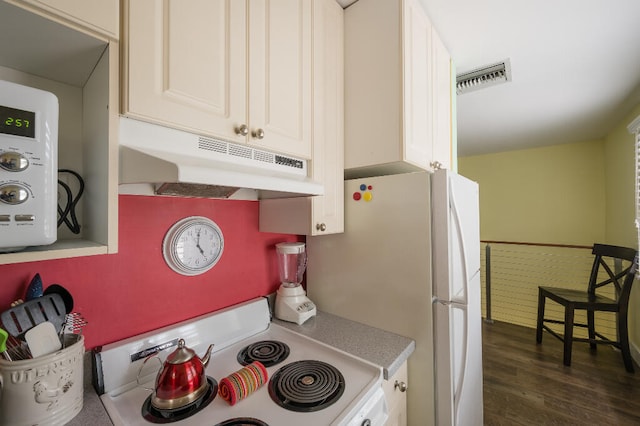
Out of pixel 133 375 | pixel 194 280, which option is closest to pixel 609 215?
pixel 194 280

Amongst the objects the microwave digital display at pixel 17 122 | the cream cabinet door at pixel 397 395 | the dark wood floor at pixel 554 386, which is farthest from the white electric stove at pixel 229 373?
the dark wood floor at pixel 554 386

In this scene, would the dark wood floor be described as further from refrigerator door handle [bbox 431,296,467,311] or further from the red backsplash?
the red backsplash

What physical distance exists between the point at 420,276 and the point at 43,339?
119cm


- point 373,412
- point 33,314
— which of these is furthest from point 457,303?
point 33,314

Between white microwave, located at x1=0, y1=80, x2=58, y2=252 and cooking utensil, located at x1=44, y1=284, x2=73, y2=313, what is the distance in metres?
0.30

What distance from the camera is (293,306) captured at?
50.6 inches

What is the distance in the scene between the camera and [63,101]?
0.76m

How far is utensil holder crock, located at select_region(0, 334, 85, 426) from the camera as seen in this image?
0.60 m

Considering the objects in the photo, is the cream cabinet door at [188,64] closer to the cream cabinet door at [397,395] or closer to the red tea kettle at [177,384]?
the red tea kettle at [177,384]

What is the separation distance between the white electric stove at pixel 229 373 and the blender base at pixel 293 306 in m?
0.12

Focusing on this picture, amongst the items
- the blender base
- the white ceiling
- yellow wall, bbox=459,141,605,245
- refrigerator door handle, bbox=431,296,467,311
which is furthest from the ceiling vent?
yellow wall, bbox=459,141,605,245

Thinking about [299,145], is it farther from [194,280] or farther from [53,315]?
[53,315]

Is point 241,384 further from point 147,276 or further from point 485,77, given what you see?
point 485,77

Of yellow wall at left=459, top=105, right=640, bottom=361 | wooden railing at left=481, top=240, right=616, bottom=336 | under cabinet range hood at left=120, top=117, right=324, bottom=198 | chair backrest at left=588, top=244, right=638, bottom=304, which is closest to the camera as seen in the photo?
under cabinet range hood at left=120, top=117, right=324, bottom=198
